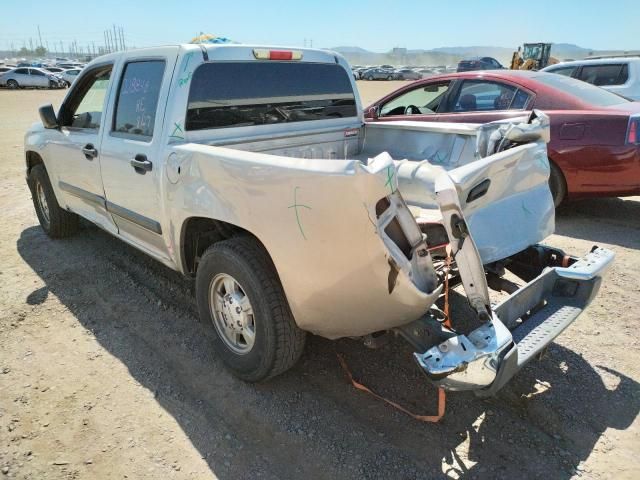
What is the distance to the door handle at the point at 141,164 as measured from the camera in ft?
10.6

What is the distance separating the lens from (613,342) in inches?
133

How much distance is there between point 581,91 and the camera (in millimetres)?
5840

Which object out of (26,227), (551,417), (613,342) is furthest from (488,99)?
(26,227)

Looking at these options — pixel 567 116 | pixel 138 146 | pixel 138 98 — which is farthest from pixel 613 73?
pixel 138 146

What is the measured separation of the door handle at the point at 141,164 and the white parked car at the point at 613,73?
7.51 metres

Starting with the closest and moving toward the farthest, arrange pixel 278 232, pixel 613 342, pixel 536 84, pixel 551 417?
pixel 278 232
pixel 551 417
pixel 613 342
pixel 536 84

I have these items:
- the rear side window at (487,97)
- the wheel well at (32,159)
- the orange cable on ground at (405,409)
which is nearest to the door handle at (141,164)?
the orange cable on ground at (405,409)

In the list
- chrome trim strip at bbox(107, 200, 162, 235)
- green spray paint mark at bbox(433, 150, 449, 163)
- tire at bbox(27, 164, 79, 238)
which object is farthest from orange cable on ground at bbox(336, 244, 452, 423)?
tire at bbox(27, 164, 79, 238)

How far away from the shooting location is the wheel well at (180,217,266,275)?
10.1ft

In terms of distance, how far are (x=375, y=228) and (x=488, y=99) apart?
4745 mm

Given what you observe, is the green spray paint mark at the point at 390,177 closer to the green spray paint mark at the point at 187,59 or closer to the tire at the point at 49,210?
the green spray paint mark at the point at 187,59

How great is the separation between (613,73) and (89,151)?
889cm

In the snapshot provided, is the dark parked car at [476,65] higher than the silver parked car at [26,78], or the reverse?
the dark parked car at [476,65]

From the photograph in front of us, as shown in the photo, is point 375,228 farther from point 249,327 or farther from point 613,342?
point 613,342
